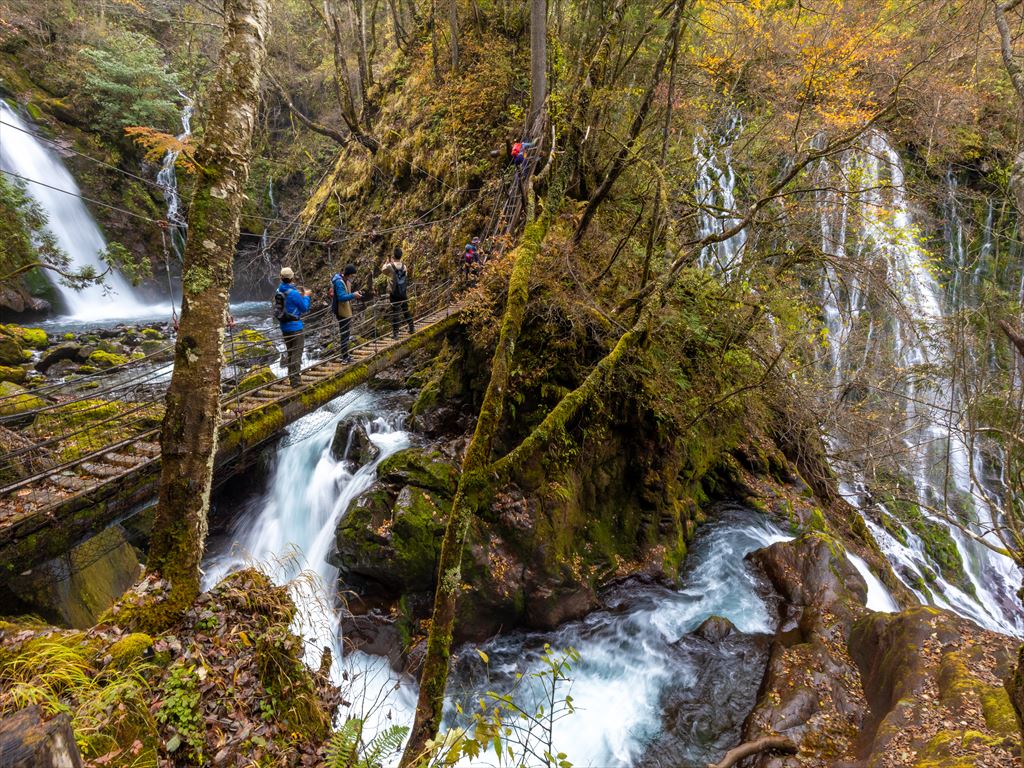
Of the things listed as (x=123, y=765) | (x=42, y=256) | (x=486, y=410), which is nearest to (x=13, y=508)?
(x=123, y=765)

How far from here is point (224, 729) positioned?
2826mm

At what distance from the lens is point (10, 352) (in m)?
10.6

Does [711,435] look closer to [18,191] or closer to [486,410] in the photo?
[486,410]

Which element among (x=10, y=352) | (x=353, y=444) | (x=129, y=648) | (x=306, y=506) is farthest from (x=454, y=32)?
(x=129, y=648)

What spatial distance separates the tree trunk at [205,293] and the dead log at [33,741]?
2.49m

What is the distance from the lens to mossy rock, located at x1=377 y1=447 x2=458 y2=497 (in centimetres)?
678

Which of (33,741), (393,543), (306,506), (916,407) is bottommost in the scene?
(306,506)

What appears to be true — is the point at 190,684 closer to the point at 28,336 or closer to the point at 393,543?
the point at 393,543

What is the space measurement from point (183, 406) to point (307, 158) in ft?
73.8

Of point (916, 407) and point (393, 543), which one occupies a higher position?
point (916, 407)

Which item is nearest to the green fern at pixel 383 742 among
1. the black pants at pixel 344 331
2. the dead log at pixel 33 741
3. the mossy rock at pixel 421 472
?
the dead log at pixel 33 741

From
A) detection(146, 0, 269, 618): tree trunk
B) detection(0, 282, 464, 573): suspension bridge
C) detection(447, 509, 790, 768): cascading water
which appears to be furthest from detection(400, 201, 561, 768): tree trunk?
detection(0, 282, 464, 573): suspension bridge

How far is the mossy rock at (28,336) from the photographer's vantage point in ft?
36.9

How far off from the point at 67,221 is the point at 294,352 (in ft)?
51.5
